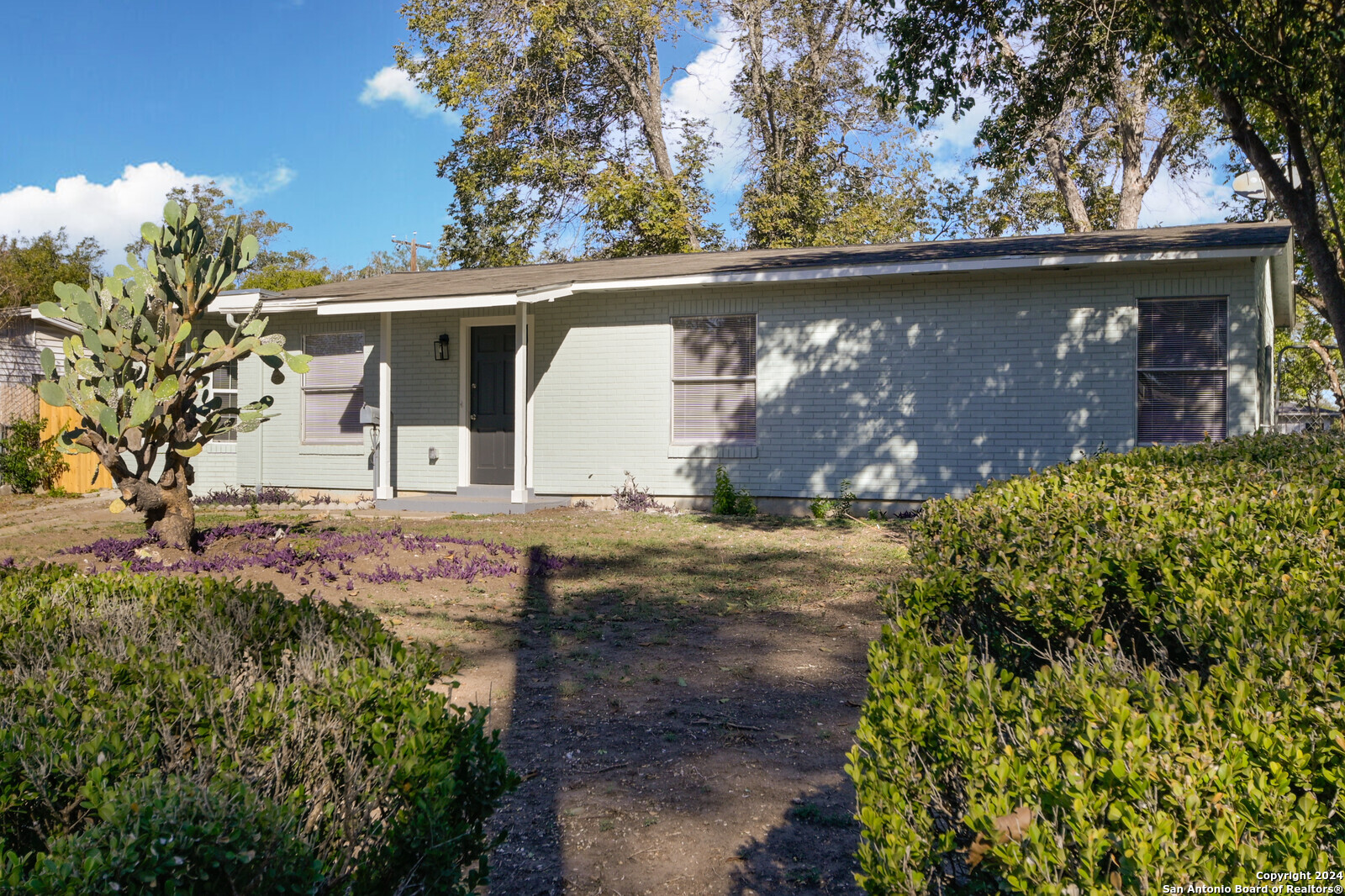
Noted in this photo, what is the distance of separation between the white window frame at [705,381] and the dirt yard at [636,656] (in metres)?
1.45

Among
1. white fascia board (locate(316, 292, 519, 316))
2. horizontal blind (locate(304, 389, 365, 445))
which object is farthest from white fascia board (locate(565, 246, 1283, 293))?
horizontal blind (locate(304, 389, 365, 445))

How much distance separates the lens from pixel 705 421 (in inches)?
532

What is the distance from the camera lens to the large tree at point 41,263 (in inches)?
1233

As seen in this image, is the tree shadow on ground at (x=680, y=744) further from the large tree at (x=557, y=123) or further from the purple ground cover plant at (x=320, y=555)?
the large tree at (x=557, y=123)

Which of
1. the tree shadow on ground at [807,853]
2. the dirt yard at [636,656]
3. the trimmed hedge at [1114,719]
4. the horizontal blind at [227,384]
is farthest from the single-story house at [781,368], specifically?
the tree shadow on ground at [807,853]

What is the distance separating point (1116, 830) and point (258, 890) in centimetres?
173

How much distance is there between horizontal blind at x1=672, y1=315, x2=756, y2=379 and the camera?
526 inches

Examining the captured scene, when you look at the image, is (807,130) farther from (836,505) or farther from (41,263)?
(41,263)

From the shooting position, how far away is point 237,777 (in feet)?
7.47

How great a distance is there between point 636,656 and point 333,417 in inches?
441

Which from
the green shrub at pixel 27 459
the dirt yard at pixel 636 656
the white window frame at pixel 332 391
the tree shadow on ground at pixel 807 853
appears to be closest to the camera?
the tree shadow on ground at pixel 807 853

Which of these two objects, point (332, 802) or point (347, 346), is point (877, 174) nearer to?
point (347, 346)

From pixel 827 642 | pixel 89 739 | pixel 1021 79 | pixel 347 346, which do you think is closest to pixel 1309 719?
pixel 89 739

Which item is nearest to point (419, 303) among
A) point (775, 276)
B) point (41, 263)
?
point (775, 276)
